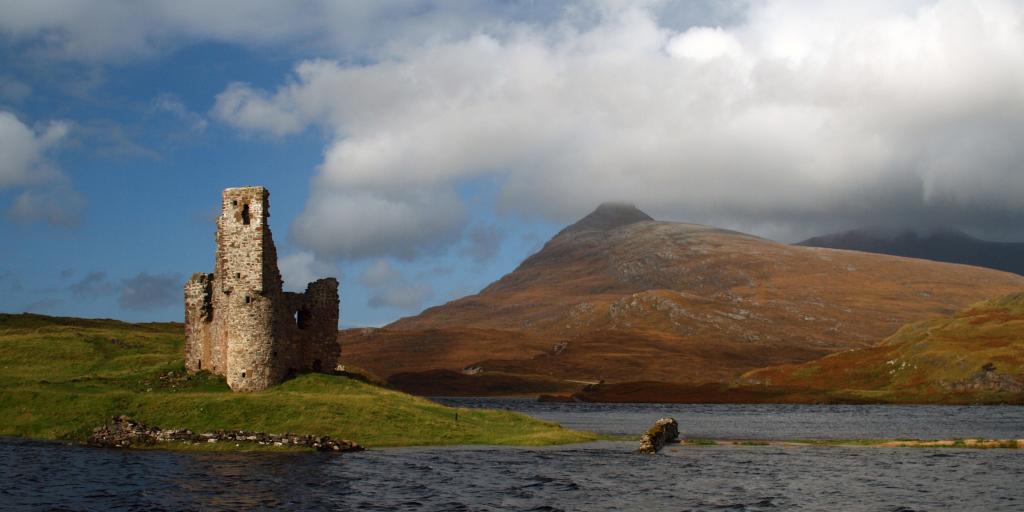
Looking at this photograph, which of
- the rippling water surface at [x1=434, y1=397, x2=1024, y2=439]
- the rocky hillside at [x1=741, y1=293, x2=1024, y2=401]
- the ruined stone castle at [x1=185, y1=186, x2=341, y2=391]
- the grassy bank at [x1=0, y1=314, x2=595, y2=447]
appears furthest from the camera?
the rocky hillside at [x1=741, y1=293, x2=1024, y2=401]

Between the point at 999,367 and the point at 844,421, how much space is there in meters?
58.1

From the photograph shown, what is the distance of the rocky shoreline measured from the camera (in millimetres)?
51375

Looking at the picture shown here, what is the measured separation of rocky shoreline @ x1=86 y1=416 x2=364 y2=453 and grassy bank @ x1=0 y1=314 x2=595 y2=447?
3.92 ft

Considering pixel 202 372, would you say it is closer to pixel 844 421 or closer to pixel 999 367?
pixel 844 421

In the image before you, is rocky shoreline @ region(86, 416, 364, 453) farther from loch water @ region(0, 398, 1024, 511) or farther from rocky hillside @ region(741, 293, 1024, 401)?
rocky hillside @ region(741, 293, 1024, 401)

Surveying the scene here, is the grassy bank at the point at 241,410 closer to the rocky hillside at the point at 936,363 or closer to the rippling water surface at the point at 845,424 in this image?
the rippling water surface at the point at 845,424

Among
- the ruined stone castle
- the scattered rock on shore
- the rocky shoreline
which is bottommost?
the scattered rock on shore

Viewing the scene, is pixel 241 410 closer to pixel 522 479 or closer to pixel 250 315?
pixel 250 315

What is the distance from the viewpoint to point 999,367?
475 ft

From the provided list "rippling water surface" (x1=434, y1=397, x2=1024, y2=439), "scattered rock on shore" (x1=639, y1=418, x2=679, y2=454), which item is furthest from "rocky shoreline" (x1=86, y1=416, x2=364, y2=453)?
"rippling water surface" (x1=434, y1=397, x2=1024, y2=439)

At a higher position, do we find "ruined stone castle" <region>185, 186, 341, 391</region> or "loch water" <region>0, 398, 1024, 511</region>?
"ruined stone castle" <region>185, 186, 341, 391</region>

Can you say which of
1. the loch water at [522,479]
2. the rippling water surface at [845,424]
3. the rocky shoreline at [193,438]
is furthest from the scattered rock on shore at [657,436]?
the rocky shoreline at [193,438]

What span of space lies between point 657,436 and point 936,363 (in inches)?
4504

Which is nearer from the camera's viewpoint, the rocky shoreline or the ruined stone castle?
the rocky shoreline
